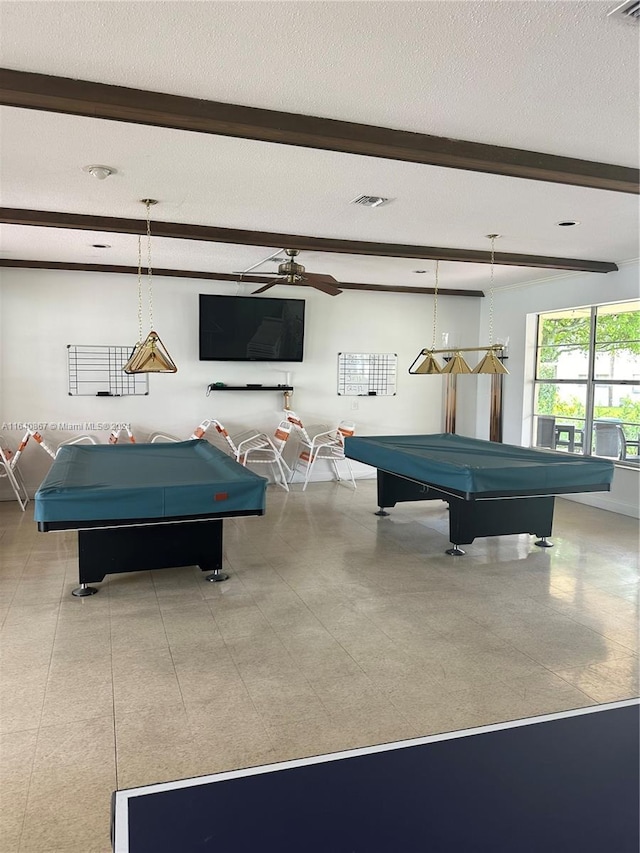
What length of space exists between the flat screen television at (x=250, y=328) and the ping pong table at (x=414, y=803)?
21.6ft

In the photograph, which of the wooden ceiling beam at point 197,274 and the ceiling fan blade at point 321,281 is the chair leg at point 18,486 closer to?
the wooden ceiling beam at point 197,274

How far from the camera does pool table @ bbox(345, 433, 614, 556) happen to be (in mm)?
4312

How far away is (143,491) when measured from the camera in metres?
3.60

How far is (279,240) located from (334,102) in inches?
104

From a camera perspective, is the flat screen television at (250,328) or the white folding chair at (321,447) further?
the white folding chair at (321,447)

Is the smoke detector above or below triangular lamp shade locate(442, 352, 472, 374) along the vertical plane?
above

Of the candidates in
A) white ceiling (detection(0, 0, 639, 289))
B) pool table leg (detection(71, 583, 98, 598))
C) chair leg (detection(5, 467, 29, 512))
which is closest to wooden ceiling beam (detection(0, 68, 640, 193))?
white ceiling (detection(0, 0, 639, 289))

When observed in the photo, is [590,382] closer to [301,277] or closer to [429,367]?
[429,367]

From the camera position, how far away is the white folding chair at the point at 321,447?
758cm

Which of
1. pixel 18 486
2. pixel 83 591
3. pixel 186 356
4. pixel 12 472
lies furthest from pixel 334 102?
pixel 18 486

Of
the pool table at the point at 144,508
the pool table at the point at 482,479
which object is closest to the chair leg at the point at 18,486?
the pool table at the point at 144,508

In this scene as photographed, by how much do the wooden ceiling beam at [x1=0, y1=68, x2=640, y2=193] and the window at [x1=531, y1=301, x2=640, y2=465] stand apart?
333cm

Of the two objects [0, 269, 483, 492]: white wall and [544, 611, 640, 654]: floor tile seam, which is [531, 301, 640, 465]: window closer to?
[0, 269, 483, 492]: white wall

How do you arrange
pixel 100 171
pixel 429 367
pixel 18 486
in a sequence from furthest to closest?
pixel 18 486, pixel 429 367, pixel 100 171
